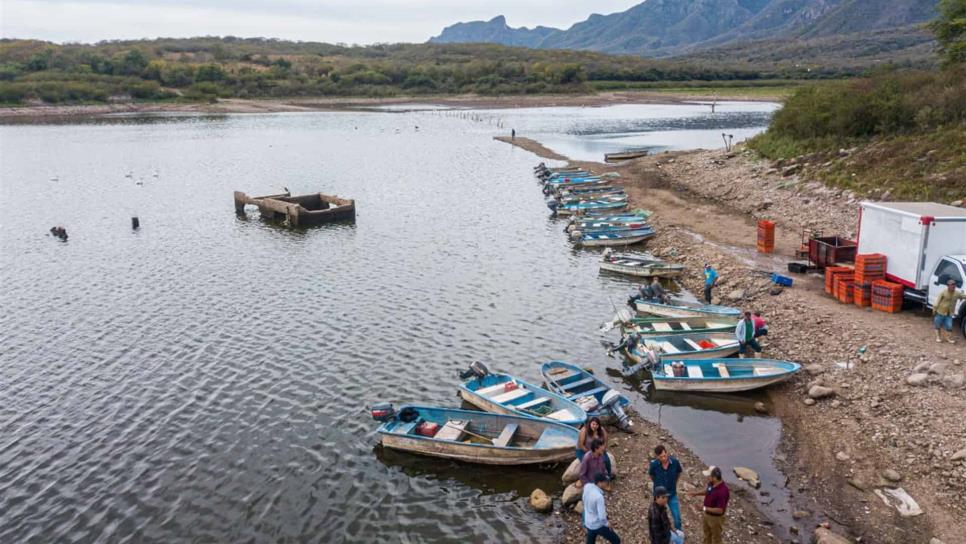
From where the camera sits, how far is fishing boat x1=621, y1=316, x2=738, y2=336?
24266 mm

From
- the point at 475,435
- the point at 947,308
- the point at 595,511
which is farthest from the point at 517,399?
the point at 947,308

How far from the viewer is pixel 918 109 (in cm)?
4012

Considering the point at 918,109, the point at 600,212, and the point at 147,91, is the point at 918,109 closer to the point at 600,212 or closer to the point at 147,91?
the point at 600,212

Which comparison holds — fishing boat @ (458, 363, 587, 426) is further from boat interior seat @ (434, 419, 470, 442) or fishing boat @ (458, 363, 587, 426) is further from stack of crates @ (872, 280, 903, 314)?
stack of crates @ (872, 280, 903, 314)

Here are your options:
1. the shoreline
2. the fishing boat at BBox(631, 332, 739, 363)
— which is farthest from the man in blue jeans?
the shoreline

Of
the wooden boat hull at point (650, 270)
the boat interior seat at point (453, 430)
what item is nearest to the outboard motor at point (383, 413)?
the boat interior seat at point (453, 430)

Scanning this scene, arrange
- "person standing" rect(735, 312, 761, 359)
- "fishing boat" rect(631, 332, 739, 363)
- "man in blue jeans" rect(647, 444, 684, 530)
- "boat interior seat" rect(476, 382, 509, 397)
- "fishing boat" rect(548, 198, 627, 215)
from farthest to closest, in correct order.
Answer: "fishing boat" rect(548, 198, 627, 215) → "fishing boat" rect(631, 332, 739, 363) → "person standing" rect(735, 312, 761, 359) → "boat interior seat" rect(476, 382, 509, 397) → "man in blue jeans" rect(647, 444, 684, 530)

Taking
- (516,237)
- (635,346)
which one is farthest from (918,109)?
(635,346)

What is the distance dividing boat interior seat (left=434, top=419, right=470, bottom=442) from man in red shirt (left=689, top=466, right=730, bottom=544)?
22.7 ft

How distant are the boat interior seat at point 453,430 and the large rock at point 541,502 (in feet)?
9.24

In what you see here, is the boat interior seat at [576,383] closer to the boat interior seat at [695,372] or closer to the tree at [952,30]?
the boat interior seat at [695,372]

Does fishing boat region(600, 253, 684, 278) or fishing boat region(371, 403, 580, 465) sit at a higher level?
fishing boat region(600, 253, 684, 278)

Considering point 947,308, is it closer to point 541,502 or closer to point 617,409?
point 617,409

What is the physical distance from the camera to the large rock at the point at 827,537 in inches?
530
